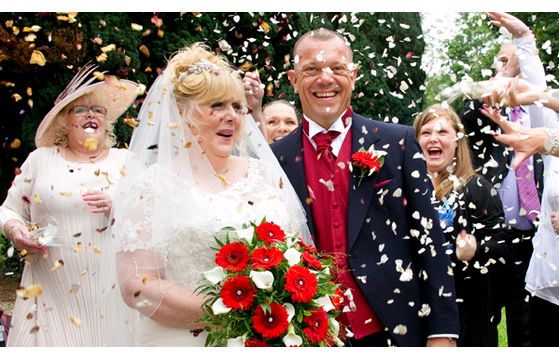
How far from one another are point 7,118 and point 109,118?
7.56 meters

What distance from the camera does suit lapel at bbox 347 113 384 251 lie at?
13.0 feet

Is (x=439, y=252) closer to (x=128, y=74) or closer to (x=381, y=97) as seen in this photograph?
(x=128, y=74)

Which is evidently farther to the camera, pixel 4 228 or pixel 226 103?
pixel 4 228

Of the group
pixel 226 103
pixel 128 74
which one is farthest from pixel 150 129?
pixel 128 74

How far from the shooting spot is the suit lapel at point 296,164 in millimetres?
4062

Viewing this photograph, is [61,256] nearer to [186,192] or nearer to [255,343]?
[186,192]

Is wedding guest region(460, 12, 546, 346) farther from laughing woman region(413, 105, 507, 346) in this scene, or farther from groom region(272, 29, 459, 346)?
groom region(272, 29, 459, 346)

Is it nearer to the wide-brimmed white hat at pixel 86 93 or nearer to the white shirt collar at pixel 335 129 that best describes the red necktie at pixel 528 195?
the white shirt collar at pixel 335 129

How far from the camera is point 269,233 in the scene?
3.54 m

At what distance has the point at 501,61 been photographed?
593cm

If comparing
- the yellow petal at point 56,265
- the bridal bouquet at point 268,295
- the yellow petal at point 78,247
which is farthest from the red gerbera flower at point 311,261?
the yellow petal at point 56,265

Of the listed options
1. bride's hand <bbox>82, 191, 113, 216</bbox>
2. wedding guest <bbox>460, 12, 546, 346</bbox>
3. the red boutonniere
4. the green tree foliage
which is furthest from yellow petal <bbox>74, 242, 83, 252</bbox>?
the green tree foliage

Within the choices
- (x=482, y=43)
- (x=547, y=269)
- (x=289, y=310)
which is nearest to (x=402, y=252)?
(x=289, y=310)

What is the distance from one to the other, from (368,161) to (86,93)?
2580 mm
